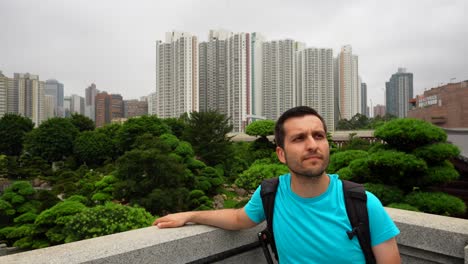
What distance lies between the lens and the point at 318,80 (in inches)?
1970

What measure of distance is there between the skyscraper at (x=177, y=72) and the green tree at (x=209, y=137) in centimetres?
2938

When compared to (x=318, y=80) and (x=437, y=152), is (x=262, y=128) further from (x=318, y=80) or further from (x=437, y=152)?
(x=318, y=80)

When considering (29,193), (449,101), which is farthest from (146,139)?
(449,101)

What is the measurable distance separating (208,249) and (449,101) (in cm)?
3902

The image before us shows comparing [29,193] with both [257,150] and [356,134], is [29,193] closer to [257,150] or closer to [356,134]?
[257,150]

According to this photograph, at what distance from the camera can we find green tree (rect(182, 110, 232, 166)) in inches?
760

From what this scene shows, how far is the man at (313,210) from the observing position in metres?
1.44

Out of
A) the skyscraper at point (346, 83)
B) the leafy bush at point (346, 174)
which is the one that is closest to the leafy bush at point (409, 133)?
the leafy bush at point (346, 174)

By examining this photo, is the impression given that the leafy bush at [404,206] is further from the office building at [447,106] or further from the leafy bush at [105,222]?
the office building at [447,106]

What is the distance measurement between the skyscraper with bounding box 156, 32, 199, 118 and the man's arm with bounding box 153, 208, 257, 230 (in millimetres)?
46670

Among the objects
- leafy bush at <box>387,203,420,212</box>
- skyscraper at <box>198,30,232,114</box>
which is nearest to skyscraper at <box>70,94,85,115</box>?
skyscraper at <box>198,30,232,114</box>

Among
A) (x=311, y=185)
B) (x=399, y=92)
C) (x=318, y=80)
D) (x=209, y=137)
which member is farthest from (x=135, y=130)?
(x=399, y=92)

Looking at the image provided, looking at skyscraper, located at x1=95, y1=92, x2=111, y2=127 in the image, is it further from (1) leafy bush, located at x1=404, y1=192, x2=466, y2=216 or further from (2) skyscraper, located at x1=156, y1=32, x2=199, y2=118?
(1) leafy bush, located at x1=404, y1=192, x2=466, y2=216

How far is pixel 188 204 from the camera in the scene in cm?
1299
